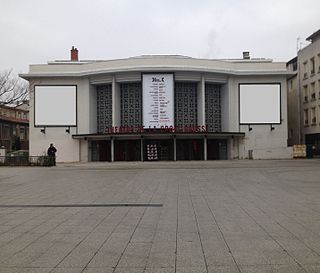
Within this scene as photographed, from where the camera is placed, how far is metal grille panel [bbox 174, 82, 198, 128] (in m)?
44.5

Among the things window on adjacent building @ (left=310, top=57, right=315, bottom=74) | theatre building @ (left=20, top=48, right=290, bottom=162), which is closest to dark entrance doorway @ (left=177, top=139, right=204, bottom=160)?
theatre building @ (left=20, top=48, right=290, bottom=162)

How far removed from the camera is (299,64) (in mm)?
54062

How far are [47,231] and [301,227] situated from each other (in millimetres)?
4637

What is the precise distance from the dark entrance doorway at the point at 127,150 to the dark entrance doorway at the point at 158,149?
2.78 ft

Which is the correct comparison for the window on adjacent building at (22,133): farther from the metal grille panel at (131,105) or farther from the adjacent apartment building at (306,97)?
the adjacent apartment building at (306,97)

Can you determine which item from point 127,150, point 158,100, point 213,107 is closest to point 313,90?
point 213,107

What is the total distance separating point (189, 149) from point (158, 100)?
6.13 metres

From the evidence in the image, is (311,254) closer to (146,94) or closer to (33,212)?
(33,212)

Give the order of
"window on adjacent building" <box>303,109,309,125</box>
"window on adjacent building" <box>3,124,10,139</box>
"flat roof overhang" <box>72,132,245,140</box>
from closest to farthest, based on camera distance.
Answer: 1. "flat roof overhang" <box>72,132,245,140</box>
2. "window on adjacent building" <box>303,109,309,125</box>
3. "window on adjacent building" <box>3,124,10,139</box>

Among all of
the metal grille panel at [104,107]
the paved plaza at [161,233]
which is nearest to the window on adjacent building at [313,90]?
the metal grille panel at [104,107]

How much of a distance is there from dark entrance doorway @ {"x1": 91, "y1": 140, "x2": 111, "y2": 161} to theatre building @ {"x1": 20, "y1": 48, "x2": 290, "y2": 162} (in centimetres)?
11

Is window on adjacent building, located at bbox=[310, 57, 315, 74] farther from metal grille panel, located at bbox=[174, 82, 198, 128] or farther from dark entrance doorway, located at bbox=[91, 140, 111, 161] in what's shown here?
dark entrance doorway, located at bbox=[91, 140, 111, 161]

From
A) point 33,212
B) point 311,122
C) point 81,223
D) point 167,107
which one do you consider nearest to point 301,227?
point 81,223

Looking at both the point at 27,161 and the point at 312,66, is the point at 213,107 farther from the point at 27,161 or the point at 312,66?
the point at 27,161
